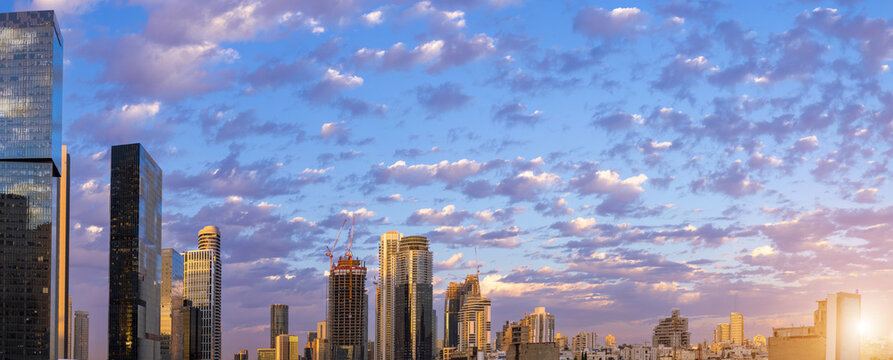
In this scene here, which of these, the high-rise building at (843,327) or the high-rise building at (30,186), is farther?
the high-rise building at (30,186)

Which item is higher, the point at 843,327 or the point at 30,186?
the point at 30,186

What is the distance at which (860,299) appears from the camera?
139m

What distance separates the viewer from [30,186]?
179125mm

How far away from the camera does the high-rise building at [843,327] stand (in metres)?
138

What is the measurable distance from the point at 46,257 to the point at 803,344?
428 ft

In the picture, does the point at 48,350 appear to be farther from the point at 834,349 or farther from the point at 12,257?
the point at 834,349

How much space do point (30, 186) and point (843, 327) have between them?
138 m

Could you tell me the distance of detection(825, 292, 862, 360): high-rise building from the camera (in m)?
138

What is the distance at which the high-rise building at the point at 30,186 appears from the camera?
17725 cm

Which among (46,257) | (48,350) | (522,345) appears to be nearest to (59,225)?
(46,257)

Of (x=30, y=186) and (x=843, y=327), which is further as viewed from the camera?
(x=30, y=186)

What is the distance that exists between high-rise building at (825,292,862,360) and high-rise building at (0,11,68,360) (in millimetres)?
130613

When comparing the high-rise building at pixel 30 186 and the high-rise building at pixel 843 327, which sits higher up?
the high-rise building at pixel 30 186

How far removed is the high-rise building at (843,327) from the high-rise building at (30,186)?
131 m
